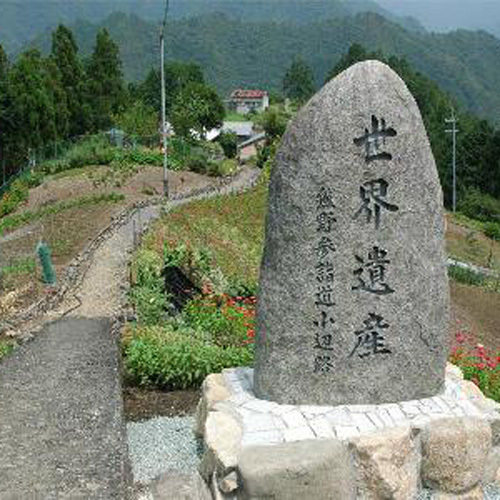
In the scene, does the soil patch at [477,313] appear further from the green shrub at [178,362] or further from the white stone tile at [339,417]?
the white stone tile at [339,417]

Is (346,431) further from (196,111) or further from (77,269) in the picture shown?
(196,111)

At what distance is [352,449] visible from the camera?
7414 mm

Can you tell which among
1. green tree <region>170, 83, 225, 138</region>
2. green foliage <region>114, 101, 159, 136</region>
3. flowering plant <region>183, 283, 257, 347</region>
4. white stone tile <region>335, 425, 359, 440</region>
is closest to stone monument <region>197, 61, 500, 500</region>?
white stone tile <region>335, 425, 359, 440</region>

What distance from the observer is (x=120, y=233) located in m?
24.6

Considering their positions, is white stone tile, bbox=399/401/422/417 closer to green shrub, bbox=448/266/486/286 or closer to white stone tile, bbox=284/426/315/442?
white stone tile, bbox=284/426/315/442

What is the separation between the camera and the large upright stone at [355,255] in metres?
7.73

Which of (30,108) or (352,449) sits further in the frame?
(30,108)

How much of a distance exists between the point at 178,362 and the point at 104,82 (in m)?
50.1

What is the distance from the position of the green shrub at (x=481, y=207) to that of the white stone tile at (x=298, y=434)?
56.2 meters

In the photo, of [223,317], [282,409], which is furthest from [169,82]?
[282,409]

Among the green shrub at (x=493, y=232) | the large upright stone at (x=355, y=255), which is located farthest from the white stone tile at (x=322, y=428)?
the green shrub at (x=493, y=232)

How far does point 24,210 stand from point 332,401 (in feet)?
87.7

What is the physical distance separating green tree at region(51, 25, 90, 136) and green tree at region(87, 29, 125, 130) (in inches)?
74.3

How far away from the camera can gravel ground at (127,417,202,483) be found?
28.3ft
